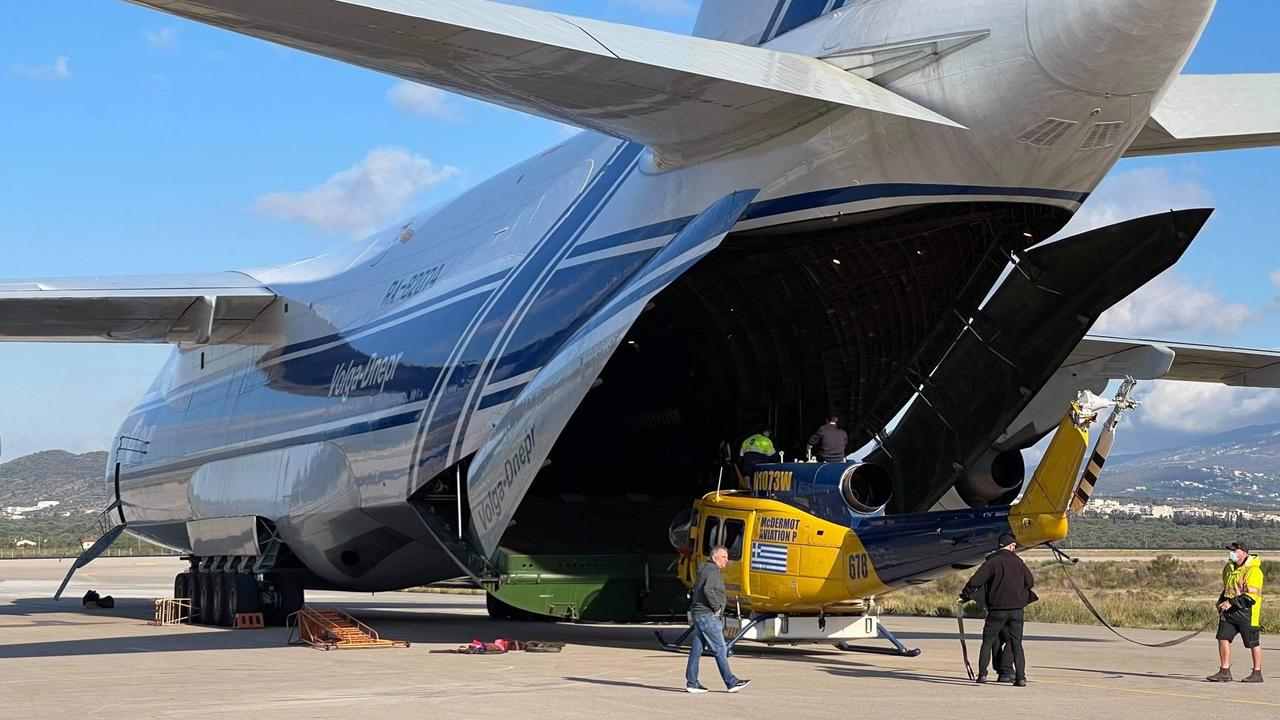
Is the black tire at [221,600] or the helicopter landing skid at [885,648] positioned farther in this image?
the black tire at [221,600]

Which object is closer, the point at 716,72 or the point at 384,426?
the point at 716,72

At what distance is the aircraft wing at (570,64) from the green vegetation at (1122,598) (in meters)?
5.92

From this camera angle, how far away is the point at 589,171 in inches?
656

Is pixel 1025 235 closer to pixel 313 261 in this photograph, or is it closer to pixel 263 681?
pixel 263 681

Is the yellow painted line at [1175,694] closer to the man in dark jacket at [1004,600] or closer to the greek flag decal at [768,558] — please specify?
the man in dark jacket at [1004,600]

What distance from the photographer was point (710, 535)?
15242 mm

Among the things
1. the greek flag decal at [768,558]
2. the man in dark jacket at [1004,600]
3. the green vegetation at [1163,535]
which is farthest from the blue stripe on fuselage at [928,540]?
the green vegetation at [1163,535]

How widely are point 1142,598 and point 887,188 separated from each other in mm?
20490

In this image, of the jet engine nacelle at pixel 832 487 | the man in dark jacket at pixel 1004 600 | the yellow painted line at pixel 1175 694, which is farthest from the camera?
the jet engine nacelle at pixel 832 487

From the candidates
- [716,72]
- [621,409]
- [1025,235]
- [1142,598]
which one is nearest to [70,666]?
[621,409]

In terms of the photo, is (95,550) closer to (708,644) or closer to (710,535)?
(710,535)

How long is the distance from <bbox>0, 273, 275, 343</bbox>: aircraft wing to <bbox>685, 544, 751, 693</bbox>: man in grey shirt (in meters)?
11.5

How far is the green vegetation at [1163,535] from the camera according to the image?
290 ft

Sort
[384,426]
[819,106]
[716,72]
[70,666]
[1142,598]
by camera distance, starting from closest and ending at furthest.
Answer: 1. [716,72]
2. [819,106]
3. [70,666]
4. [384,426]
5. [1142,598]
